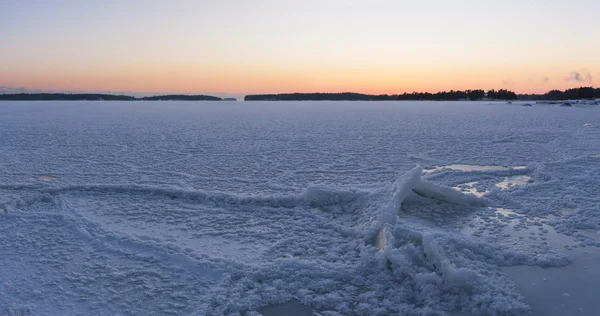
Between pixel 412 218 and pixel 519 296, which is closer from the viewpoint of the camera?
pixel 519 296

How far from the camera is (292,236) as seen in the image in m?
4.96

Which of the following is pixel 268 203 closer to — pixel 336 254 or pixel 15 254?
pixel 336 254

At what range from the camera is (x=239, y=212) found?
5.98m

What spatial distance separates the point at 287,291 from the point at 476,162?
7.63m

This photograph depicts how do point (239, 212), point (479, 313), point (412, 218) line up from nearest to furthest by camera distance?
point (479, 313) → point (412, 218) → point (239, 212)

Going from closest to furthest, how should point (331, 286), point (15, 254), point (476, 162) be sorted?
1. point (331, 286)
2. point (15, 254)
3. point (476, 162)

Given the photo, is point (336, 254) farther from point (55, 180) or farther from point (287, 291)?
point (55, 180)

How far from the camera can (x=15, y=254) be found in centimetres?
439

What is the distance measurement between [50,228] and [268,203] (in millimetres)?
2896


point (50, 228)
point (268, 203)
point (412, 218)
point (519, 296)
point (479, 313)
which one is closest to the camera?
point (479, 313)

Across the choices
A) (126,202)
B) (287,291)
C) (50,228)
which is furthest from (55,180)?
(287,291)

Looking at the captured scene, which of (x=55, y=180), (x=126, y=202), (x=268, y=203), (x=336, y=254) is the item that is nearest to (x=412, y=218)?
(x=336, y=254)

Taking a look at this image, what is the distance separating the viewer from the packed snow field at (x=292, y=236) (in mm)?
3504

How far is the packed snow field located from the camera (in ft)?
11.5
